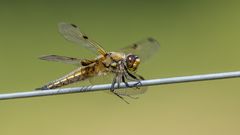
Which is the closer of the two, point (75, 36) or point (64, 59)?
point (64, 59)

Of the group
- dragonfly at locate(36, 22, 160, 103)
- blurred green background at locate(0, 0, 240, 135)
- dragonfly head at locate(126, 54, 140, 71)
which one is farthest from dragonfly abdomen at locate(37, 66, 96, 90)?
blurred green background at locate(0, 0, 240, 135)

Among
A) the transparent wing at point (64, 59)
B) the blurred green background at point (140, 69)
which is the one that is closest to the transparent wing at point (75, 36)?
the transparent wing at point (64, 59)

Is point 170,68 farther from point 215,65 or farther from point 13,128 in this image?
point 13,128

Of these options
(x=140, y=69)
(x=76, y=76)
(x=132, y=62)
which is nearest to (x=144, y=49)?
(x=132, y=62)

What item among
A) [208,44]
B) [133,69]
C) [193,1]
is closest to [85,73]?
[133,69]

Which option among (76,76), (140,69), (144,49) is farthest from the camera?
(140,69)

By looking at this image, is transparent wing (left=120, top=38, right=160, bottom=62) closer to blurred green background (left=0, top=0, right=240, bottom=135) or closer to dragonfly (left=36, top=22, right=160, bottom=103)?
dragonfly (left=36, top=22, right=160, bottom=103)

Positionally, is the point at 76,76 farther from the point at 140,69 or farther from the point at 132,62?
the point at 140,69
